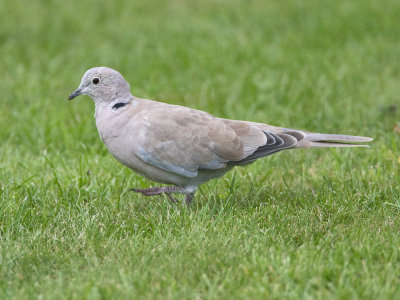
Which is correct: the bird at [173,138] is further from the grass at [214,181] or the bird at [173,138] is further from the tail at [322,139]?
the grass at [214,181]

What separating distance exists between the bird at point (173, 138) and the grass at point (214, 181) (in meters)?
0.24

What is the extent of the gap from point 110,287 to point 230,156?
5.40 feet

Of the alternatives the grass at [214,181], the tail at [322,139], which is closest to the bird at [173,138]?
the tail at [322,139]

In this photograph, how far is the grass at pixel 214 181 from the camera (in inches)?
139

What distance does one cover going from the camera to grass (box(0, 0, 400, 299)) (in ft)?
11.6

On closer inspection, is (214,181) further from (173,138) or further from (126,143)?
(126,143)

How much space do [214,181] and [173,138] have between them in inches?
40.1

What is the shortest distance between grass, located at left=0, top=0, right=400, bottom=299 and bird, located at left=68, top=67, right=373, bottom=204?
241mm

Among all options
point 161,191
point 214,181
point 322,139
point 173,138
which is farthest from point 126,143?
point 322,139

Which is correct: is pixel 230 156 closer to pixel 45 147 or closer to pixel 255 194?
pixel 255 194

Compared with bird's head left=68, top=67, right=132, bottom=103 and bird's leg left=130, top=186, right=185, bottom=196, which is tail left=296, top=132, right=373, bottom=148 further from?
bird's head left=68, top=67, right=132, bottom=103

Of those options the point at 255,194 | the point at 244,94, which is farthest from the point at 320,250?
the point at 244,94

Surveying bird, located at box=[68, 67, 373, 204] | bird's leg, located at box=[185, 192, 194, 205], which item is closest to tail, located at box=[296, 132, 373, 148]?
bird, located at box=[68, 67, 373, 204]

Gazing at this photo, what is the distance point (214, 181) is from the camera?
217 inches
